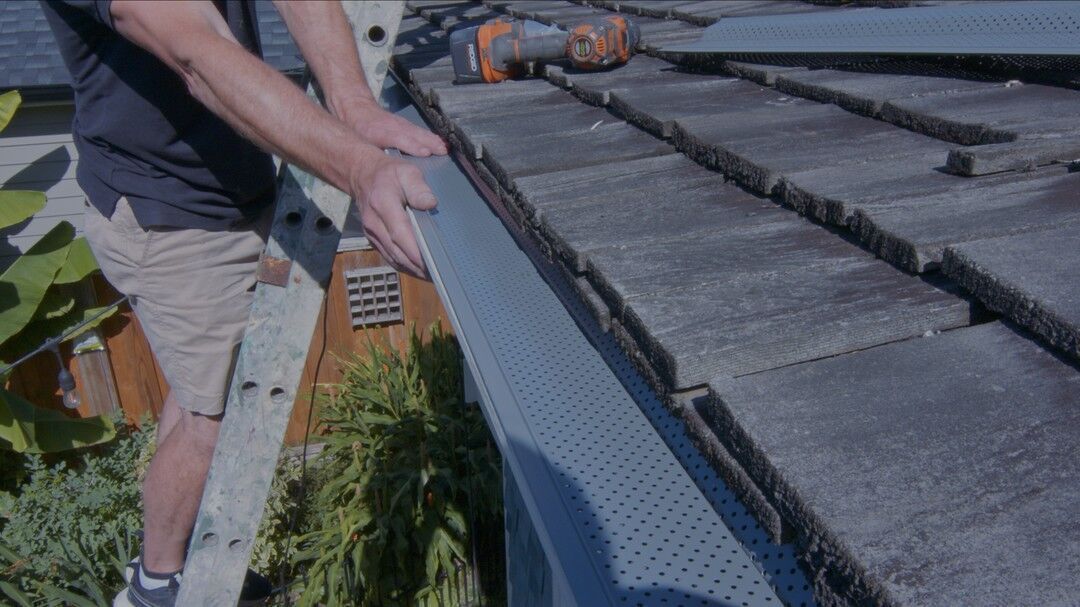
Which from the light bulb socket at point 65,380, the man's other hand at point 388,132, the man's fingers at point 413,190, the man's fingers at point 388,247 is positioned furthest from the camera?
the light bulb socket at point 65,380

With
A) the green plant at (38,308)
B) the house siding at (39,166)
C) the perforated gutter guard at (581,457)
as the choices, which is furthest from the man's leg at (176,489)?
the house siding at (39,166)

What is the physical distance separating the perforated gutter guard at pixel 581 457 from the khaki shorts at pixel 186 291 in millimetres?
1082

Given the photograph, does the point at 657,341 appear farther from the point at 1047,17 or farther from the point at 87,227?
the point at 87,227

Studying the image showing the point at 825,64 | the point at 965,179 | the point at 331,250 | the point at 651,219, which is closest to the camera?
the point at 965,179

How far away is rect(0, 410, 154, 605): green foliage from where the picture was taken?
509 centimetres

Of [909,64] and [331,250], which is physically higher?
[909,64]

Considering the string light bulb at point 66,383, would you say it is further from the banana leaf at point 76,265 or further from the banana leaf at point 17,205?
the banana leaf at point 17,205

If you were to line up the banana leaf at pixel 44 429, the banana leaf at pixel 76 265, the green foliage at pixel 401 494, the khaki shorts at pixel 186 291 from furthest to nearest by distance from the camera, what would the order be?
the banana leaf at pixel 76 265 < the banana leaf at pixel 44 429 < the green foliage at pixel 401 494 < the khaki shorts at pixel 186 291

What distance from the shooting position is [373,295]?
7.32m

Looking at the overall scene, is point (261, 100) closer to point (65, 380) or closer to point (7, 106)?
point (7, 106)

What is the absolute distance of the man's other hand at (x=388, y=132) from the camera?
2242 millimetres

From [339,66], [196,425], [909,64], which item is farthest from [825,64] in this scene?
[196,425]

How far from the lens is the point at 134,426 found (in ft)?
25.0

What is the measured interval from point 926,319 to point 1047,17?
1474 mm
